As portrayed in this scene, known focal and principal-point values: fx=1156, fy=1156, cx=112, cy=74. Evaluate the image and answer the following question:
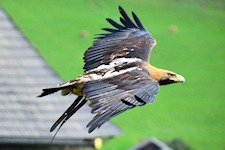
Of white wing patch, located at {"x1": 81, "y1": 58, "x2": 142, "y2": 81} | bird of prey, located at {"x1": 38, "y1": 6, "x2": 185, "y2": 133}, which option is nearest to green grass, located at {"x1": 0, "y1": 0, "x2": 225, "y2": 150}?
bird of prey, located at {"x1": 38, "y1": 6, "x2": 185, "y2": 133}

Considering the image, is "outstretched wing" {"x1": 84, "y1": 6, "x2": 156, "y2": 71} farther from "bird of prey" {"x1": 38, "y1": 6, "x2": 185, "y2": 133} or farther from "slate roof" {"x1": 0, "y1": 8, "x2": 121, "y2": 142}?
"slate roof" {"x1": 0, "y1": 8, "x2": 121, "y2": 142}

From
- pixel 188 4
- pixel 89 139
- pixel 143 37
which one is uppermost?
pixel 143 37

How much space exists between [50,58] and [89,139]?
2153 centimetres

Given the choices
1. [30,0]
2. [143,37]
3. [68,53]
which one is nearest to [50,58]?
[68,53]

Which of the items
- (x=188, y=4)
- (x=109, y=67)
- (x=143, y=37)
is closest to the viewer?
(x=109, y=67)

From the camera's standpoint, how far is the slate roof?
61.9ft

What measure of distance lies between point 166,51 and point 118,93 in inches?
1363

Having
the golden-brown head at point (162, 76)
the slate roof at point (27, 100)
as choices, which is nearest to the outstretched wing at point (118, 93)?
the golden-brown head at point (162, 76)

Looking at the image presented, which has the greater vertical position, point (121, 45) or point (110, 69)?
point (110, 69)

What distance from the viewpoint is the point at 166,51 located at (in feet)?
150

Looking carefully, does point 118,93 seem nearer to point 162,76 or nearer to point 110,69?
point 110,69

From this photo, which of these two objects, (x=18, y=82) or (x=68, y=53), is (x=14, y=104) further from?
(x=68, y=53)

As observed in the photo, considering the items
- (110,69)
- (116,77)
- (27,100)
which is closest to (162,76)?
(110,69)

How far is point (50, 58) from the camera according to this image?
41281mm
